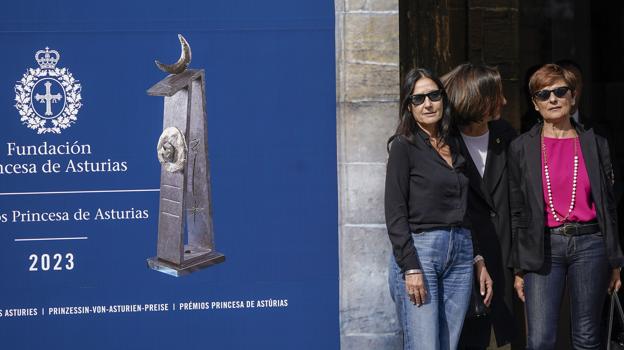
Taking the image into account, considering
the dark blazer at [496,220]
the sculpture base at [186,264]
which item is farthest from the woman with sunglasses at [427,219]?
the sculpture base at [186,264]

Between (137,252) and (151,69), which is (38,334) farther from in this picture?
(151,69)

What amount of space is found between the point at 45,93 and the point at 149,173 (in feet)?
2.01

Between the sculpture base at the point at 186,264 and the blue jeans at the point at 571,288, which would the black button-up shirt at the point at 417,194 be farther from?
the sculpture base at the point at 186,264

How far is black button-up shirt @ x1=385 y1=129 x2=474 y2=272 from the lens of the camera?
4.39m

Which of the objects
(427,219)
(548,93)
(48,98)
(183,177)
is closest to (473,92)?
(548,93)

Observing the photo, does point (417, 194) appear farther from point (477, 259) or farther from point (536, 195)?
point (536, 195)

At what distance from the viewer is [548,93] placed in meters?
4.62

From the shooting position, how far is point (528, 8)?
28.3 ft

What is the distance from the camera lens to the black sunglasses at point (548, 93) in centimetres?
459


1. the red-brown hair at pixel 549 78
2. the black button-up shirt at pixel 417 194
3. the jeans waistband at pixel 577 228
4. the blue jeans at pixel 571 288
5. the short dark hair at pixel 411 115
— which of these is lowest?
the blue jeans at pixel 571 288

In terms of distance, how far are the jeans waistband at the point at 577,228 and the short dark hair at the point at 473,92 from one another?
61cm

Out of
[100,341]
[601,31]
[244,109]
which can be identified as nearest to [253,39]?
[244,109]

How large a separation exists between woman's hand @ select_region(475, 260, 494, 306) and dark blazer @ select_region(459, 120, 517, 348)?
0.47ft

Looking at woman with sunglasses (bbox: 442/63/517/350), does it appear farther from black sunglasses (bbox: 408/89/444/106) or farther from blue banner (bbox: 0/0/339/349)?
blue banner (bbox: 0/0/339/349)
